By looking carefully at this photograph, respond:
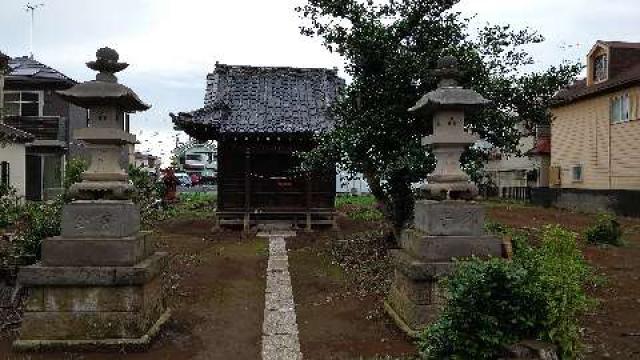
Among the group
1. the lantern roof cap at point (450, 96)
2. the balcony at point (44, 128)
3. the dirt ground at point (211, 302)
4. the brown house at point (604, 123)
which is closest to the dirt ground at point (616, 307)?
the lantern roof cap at point (450, 96)

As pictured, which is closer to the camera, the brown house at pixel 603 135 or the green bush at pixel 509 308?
the green bush at pixel 509 308

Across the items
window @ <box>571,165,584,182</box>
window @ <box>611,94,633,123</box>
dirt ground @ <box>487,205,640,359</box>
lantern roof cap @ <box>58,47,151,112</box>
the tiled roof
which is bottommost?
dirt ground @ <box>487,205,640,359</box>

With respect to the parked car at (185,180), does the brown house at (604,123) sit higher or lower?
higher

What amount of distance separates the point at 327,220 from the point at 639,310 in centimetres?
1214

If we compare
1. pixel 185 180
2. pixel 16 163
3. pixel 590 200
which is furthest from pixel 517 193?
pixel 16 163

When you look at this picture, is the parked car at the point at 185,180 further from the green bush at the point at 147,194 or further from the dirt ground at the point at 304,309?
the dirt ground at the point at 304,309

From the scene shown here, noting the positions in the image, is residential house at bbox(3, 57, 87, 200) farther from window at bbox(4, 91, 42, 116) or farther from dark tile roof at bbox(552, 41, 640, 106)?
dark tile roof at bbox(552, 41, 640, 106)

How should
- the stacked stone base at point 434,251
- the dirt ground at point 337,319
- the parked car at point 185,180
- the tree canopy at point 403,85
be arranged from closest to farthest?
the dirt ground at point 337,319 < the stacked stone base at point 434,251 < the tree canopy at point 403,85 < the parked car at point 185,180

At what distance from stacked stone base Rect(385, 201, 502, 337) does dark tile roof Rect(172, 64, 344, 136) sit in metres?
9.95

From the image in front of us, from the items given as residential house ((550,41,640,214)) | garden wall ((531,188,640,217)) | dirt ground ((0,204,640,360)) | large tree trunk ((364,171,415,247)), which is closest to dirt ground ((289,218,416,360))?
dirt ground ((0,204,640,360))

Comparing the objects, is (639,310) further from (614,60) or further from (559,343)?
(614,60)

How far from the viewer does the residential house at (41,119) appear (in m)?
29.0

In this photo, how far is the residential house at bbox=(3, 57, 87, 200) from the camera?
29016 millimetres

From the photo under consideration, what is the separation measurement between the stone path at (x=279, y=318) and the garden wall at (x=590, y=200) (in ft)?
60.4
